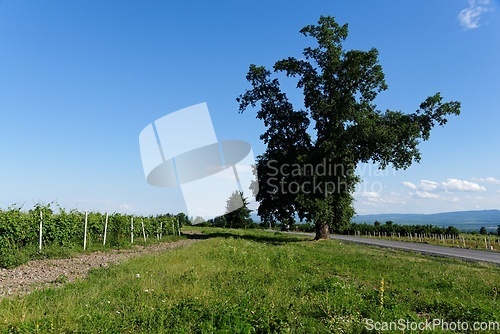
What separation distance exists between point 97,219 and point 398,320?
21483mm

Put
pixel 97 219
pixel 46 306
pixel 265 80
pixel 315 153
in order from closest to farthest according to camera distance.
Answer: pixel 46 306 → pixel 97 219 → pixel 315 153 → pixel 265 80

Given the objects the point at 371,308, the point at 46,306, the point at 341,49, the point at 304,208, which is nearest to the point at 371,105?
the point at 341,49

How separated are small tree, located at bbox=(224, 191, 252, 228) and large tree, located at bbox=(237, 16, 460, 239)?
36.8 meters

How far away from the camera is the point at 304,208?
2966cm

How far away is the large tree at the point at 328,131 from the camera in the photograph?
27594mm

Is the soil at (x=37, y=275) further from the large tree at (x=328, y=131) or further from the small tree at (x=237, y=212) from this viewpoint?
the small tree at (x=237, y=212)

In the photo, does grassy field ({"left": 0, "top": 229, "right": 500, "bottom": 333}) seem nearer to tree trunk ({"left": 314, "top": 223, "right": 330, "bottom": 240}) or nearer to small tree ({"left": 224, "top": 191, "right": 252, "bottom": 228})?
tree trunk ({"left": 314, "top": 223, "right": 330, "bottom": 240})

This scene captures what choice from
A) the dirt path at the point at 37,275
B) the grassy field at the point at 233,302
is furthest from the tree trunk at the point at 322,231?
the dirt path at the point at 37,275

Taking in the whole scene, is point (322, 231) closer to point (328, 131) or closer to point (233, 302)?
point (328, 131)

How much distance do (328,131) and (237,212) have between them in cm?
4491

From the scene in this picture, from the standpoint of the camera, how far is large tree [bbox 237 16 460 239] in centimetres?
2759

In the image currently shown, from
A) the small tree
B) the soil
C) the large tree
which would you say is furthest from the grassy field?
the small tree

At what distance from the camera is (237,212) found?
71188 millimetres

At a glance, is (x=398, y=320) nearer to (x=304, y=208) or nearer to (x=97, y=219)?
(x=97, y=219)
